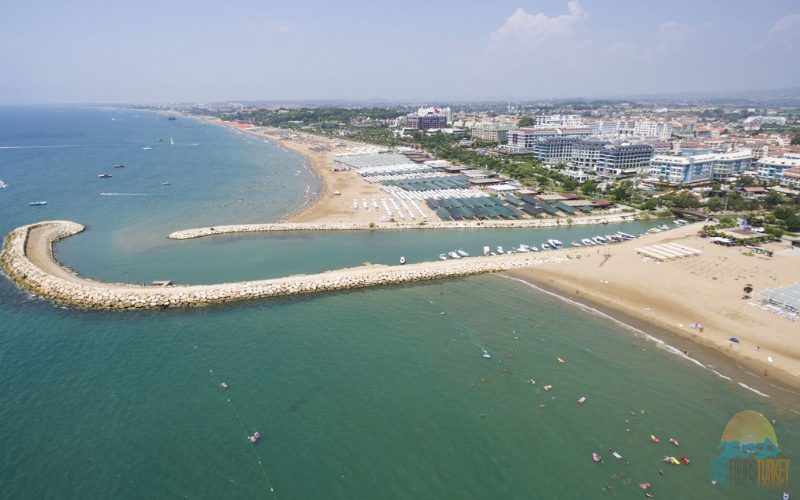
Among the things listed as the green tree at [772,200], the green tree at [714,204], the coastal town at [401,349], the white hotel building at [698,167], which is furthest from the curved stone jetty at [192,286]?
the white hotel building at [698,167]

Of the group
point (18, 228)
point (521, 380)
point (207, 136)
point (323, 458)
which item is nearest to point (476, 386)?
point (521, 380)

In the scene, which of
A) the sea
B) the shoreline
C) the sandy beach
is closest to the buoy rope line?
the sea

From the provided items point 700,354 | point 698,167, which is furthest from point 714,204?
point 700,354

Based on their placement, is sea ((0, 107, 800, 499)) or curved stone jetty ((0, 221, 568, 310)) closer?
sea ((0, 107, 800, 499))

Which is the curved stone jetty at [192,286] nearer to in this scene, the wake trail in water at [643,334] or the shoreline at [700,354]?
the wake trail in water at [643,334]

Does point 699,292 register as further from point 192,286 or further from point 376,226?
point 192,286

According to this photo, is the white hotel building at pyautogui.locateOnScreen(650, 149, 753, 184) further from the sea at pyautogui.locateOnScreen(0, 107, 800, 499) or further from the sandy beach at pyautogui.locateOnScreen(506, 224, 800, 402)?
the sea at pyautogui.locateOnScreen(0, 107, 800, 499)
